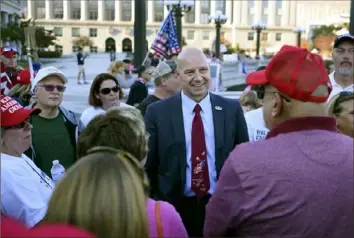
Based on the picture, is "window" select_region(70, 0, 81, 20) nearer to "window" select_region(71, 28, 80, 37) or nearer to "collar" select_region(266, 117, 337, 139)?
"window" select_region(71, 28, 80, 37)

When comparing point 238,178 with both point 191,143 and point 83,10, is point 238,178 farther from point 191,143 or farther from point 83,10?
point 83,10

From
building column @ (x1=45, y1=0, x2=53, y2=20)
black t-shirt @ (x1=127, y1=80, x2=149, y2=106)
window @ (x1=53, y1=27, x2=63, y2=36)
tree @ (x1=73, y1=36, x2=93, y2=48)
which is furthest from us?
building column @ (x1=45, y1=0, x2=53, y2=20)

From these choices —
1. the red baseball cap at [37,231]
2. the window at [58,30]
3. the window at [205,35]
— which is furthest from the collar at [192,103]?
the window at [205,35]

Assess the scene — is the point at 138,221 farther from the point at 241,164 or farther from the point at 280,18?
the point at 280,18

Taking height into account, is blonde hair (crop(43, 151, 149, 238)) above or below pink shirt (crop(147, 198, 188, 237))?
above

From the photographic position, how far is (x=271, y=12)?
9050 centimetres

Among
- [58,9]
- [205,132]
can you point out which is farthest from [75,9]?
[205,132]

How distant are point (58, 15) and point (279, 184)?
290ft

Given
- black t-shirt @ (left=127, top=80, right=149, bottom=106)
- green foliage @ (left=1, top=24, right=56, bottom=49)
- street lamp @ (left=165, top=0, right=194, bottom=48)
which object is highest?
street lamp @ (left=165, top=0, right=194, bottom=48)

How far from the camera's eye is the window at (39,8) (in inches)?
3290

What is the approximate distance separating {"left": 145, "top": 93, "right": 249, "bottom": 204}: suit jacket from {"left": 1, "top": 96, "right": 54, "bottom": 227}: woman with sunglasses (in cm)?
84

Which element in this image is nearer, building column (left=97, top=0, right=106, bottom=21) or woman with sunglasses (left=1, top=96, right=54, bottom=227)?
woman with sunglasses (left=1, top=96, right=54, bottom=227)

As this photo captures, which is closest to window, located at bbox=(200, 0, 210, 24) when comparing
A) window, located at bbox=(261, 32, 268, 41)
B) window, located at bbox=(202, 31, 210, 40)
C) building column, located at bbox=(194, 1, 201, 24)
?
building column, located at bbox=(194, 1, 201, 24)

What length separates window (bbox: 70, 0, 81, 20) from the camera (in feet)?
281
